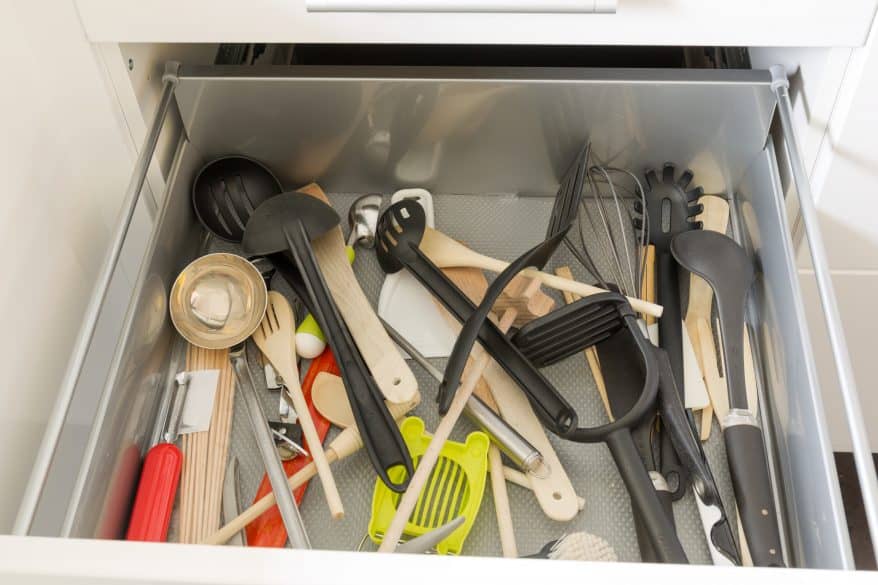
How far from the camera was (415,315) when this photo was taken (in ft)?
2.74

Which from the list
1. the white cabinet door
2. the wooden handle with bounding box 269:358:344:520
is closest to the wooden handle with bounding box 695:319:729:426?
the wooden handle with bounding box 269:358:344:520

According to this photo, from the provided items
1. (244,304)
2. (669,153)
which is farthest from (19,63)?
(669,153)

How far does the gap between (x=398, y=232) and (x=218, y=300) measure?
7.1 inches

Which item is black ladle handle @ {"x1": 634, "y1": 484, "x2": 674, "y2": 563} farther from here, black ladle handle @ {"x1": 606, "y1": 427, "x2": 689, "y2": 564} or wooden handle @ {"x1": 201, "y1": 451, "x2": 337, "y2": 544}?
wooden handle @ {"x1": 201, "y1": 451, "x2": 337, "y2": 544}

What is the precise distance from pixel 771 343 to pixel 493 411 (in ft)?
0.81

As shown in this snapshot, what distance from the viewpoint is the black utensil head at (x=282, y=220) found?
82 centimetres

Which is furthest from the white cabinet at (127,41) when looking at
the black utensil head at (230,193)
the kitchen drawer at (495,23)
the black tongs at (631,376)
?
the black tongs at (631,376)

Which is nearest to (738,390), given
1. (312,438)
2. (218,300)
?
(312,438)

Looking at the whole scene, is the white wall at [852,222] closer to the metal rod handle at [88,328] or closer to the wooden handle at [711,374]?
the wooden handle at [711,374]

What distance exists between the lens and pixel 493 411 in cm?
76

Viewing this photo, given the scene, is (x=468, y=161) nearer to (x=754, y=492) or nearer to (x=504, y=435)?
(x=504, y=435)

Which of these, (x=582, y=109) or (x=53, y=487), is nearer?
(x=53, y=487)

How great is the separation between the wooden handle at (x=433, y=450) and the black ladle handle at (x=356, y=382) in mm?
10

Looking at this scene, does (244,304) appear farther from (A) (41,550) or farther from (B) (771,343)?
(B) (771,343)
